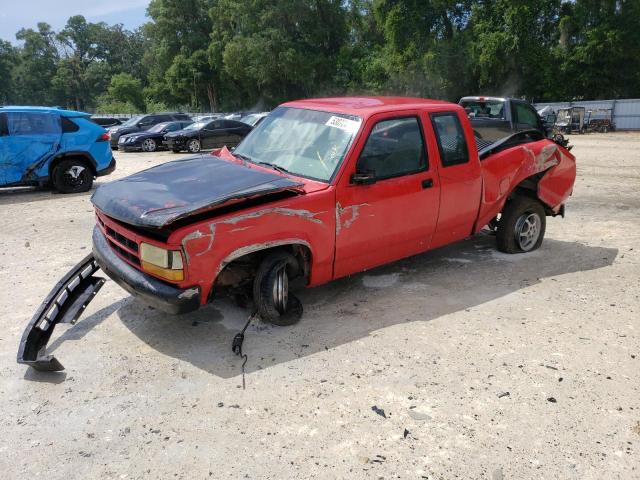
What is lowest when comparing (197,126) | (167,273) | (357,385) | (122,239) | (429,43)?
(357,385)

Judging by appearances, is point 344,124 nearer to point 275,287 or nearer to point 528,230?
point 275,287

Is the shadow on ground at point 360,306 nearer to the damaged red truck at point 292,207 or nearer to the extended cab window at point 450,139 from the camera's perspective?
the damaged red truck at point 292,207

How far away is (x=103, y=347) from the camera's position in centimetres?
409

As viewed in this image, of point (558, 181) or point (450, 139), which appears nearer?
point (450, 139)

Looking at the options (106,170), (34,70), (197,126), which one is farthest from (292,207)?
(34,70)

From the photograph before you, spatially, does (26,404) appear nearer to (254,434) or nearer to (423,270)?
(254,434)

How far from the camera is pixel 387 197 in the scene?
181 inches

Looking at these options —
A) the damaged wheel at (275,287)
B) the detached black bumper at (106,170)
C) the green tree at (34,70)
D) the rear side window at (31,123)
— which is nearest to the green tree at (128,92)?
the green tree at (34,70)

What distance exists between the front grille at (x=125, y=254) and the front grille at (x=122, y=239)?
5 centimetres

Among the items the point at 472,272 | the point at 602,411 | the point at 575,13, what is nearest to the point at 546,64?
the point at 575,13

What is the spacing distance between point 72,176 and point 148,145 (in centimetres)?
1073

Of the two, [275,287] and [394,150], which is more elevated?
[394,150]

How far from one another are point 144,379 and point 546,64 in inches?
1607

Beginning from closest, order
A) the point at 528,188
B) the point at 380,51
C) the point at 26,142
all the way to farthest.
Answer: the point at 528,188 → the point at 26,142 → the point at 380,51
